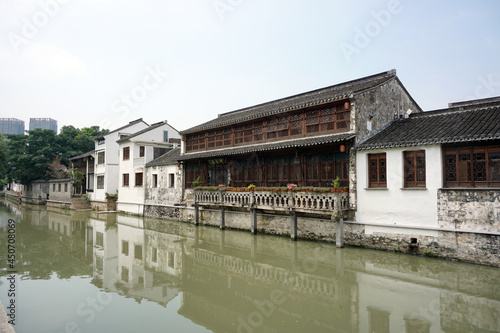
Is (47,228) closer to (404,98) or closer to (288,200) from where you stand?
(288,200)

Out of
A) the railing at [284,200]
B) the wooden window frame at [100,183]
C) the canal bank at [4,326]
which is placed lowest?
the canal bank at [4,326]

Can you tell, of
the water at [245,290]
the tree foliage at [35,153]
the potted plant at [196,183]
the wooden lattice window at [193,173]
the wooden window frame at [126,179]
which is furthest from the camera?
the tree foliage at [35,153]

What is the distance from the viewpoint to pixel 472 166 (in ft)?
36.2

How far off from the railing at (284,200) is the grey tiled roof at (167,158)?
6406mm

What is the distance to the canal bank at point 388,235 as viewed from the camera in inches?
422

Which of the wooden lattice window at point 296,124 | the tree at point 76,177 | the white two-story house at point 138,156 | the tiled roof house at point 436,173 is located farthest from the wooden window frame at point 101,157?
the tiled roof house at point 436,173

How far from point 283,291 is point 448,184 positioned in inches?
293

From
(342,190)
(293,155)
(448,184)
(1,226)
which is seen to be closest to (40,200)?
(1,226)

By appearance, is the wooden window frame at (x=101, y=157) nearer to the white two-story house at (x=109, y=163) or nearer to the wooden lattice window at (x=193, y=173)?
the white two-story house at (x=109, y=163)

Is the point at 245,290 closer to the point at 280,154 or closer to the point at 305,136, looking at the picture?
the point at 305,136

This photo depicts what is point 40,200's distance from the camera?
132ft

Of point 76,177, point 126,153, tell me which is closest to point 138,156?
point 126,153

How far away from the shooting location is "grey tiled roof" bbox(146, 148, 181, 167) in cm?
2474

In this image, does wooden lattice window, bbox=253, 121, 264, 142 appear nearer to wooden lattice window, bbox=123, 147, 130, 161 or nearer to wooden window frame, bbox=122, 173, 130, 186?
wooden lattice window, bbox=123, 147, 130, 161
